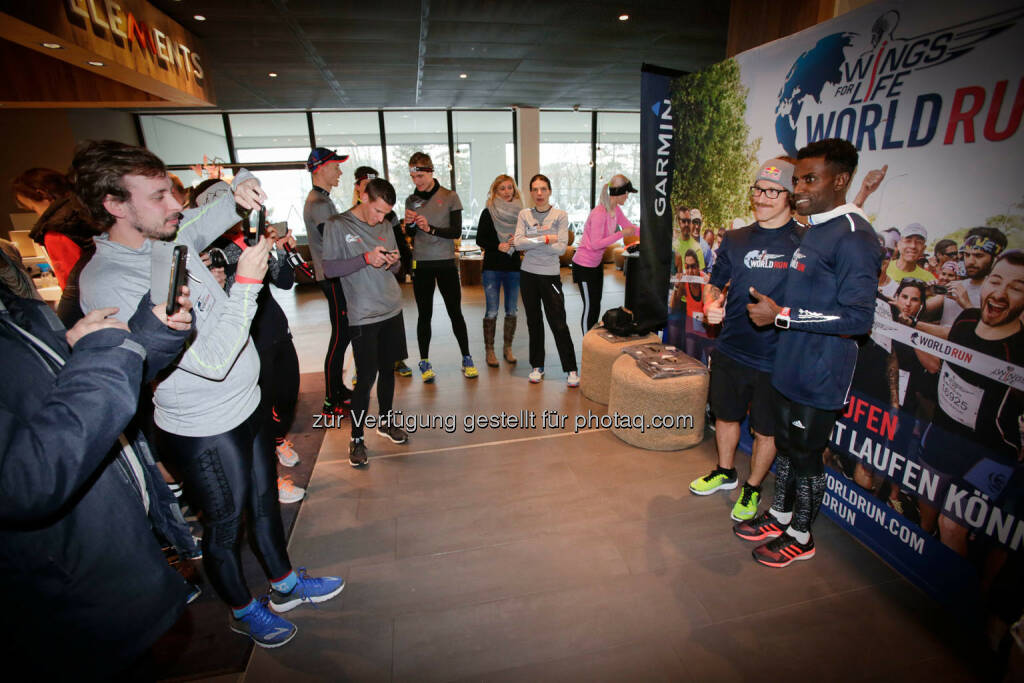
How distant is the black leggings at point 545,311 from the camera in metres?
3.88

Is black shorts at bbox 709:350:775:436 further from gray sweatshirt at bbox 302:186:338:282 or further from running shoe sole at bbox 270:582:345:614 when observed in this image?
gray sweatshirt at bbox 302:186:338:282

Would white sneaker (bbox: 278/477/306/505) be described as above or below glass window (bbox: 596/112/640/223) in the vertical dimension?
below

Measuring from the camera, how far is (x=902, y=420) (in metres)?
2.03

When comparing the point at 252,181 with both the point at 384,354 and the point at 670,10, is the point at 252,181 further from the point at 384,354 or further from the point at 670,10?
the point at 670,10

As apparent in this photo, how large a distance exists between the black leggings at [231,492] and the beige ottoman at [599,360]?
248cm

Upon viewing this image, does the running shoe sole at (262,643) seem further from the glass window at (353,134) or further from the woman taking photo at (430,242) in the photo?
the glass window at (353,134)

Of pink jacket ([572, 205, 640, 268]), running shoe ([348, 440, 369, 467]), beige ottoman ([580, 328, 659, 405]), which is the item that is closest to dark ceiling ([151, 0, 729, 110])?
pink jacket ([572, 205, 640, 268])

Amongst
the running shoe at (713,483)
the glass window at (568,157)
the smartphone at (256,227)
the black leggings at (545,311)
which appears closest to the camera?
the smartphone at (256,227)

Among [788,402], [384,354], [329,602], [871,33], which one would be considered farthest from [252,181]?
[871,33]

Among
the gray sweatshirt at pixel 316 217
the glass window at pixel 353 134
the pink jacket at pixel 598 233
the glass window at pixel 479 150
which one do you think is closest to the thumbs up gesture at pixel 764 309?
the pink jacket at pixel 598 233

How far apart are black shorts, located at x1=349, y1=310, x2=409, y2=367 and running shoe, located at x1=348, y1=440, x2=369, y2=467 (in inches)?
21.2

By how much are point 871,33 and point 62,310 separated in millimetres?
4098

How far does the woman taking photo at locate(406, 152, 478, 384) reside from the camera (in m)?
3.75

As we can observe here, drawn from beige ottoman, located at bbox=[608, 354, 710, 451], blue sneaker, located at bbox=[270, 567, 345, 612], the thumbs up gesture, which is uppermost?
the thumbs up gesture
